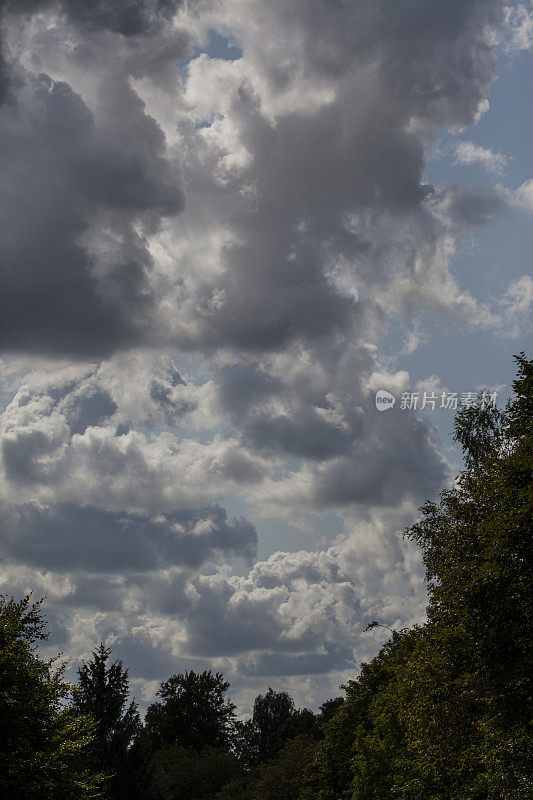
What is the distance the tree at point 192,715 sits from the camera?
395 ft

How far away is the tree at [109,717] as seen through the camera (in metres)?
49.4

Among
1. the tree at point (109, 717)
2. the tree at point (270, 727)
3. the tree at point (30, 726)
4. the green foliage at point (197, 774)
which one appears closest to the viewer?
the tree at point (30, 726)

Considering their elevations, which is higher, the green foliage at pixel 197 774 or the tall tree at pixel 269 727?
the tall tree at pixel 269 727

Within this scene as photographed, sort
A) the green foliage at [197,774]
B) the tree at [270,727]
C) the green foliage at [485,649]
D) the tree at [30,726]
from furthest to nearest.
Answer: the tree at [270,727] < the green foliage at [197,774] < the tree at [30,726] < the green foliage at [485,649]

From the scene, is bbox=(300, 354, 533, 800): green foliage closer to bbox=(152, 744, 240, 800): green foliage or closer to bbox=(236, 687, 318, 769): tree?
bbox=(152, 744, 240, 800): green foliage

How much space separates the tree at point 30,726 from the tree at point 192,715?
95.8 metres

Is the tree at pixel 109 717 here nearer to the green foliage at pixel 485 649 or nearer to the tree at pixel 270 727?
the green foliage at pixel 485 649

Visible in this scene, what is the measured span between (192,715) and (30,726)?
10343cm

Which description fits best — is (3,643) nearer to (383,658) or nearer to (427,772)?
(427,772)

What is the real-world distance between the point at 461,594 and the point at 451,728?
646cm

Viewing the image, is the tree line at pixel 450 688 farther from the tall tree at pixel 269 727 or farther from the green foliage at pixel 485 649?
the tall tree at pixel 269 727

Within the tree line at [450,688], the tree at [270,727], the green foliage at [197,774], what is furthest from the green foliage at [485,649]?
the tree at [270,727]

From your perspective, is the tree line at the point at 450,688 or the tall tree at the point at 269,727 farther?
the tall tree at the point at 269,727

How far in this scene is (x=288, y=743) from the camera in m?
79.3
